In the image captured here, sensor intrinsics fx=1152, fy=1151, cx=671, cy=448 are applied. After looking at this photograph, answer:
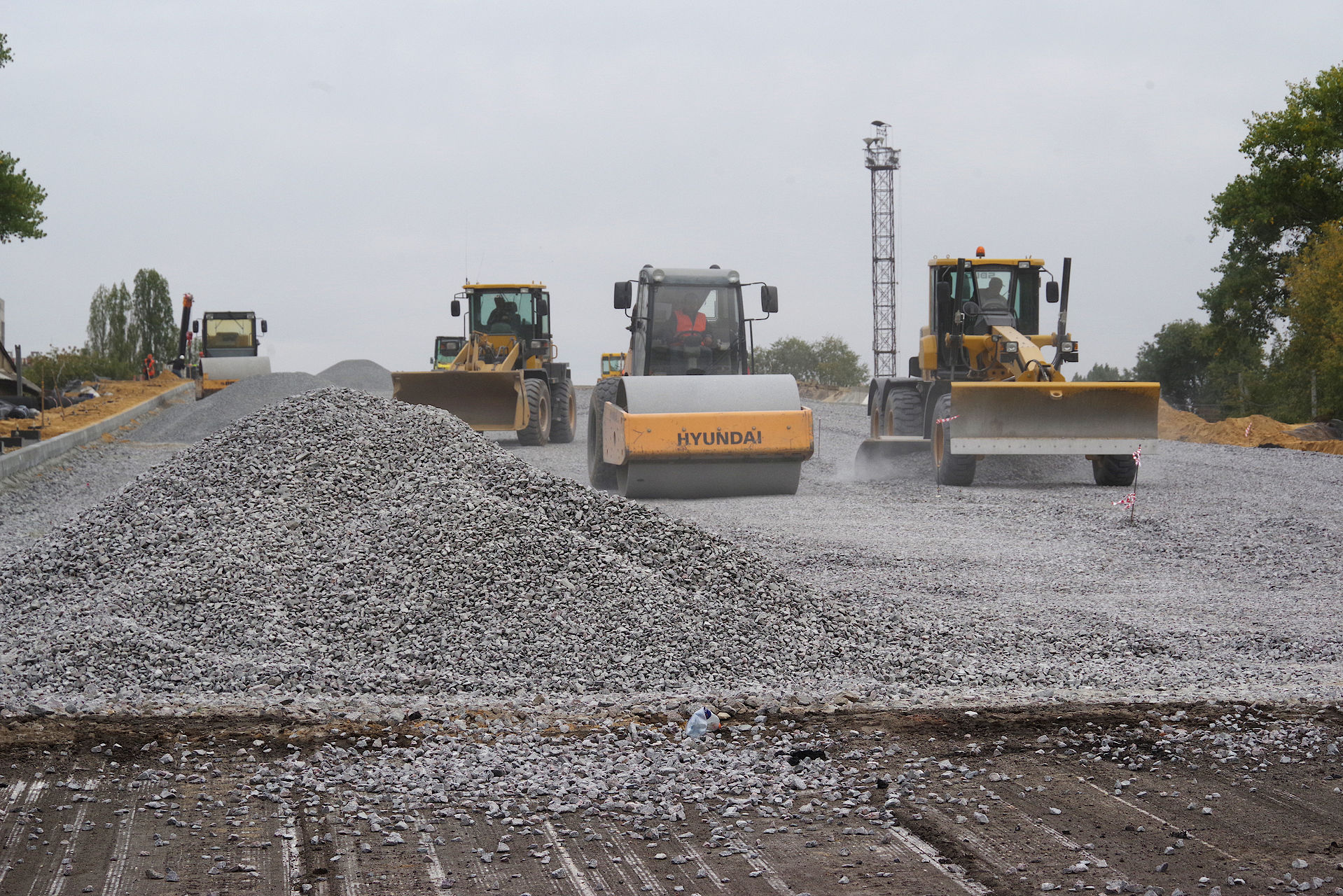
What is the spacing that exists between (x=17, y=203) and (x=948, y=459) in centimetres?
1785

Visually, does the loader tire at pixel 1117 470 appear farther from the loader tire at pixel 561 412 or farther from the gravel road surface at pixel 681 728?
the loader tire at pixel 561 412

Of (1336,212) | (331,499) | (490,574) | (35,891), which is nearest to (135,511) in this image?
(331,499)

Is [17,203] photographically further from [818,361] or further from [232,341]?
[818,361]

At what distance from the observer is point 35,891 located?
3.05m

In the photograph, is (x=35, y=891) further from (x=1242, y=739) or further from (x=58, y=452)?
(x=58, y=452)

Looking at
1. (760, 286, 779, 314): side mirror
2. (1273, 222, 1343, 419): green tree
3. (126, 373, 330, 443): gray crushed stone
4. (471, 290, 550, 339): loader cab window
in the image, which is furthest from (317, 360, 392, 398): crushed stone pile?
(760, 286, 779, 314): side mirror

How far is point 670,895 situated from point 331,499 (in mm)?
5089

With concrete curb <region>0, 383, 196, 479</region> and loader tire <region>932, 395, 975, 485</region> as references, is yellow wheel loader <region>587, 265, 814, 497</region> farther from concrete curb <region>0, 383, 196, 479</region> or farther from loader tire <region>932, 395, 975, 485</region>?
concrete curb <region>0, 383, 196, 479</region>

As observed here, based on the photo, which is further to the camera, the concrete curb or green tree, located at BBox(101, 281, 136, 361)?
green tree, located at BBox(101, 281, 136, 361)

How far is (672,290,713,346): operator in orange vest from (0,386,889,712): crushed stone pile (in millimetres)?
5367

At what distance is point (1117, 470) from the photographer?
1234 cm

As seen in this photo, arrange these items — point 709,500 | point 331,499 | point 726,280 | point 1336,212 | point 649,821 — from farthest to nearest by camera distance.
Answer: point 1336,212 < point 726,280 < point 709,500 < point 331,499 < point 649,821

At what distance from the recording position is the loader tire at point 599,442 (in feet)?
41.8

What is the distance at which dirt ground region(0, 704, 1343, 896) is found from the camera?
3.12 metres
